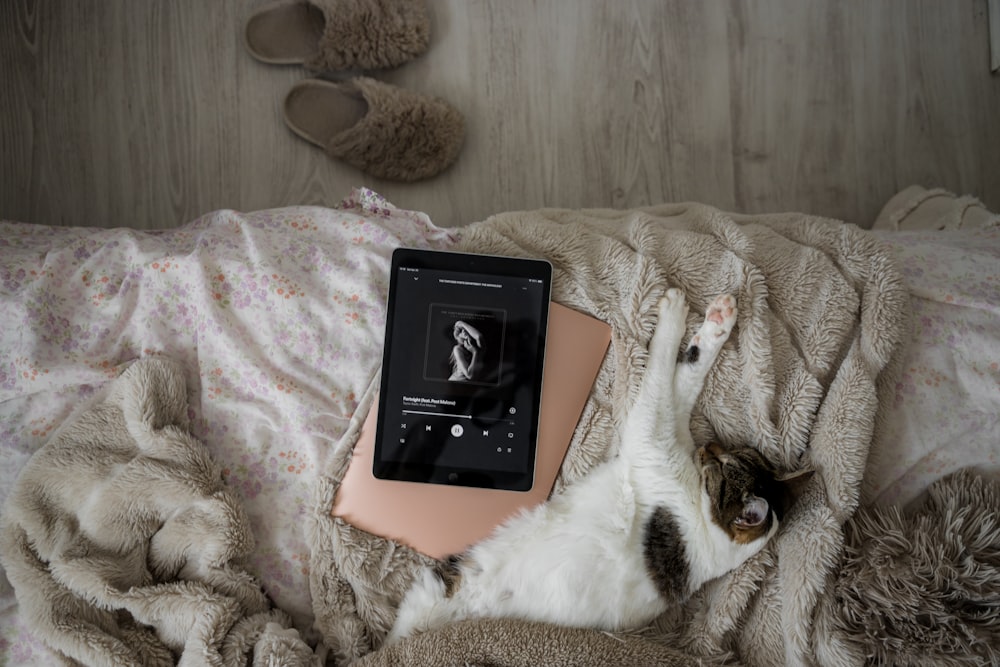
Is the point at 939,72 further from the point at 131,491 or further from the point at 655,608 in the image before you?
the point at 131,491

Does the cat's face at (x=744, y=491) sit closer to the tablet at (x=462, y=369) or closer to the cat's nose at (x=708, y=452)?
the cat's nose at (x=708, y=452)

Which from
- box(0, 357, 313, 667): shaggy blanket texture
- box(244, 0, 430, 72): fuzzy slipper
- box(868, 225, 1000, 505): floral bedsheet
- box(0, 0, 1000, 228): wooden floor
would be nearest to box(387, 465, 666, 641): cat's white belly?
box(0, 357, 313, 667): shaggy blanket texture

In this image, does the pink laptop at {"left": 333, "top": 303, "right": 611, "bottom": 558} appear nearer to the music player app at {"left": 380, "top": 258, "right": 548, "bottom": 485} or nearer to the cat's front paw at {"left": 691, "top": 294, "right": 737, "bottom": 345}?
the music player app at {"left": 380, "top": 258, "right": 548, "bottom": 485}

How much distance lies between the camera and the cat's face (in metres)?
1.02

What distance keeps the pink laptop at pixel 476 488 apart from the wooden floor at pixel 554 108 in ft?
1.66

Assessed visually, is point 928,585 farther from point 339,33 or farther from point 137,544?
point 339,33

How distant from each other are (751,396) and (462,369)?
494 mm

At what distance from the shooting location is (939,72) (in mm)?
1574

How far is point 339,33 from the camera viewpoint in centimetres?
143

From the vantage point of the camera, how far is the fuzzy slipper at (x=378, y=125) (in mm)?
1424

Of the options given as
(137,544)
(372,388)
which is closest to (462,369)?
(372,388)

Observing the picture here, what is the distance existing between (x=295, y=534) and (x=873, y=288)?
107cm

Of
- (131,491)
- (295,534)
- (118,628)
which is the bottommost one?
(118,628)

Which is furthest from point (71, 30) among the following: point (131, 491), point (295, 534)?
point (295, 534)
